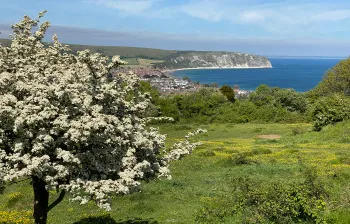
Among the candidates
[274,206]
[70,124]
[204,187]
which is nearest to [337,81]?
[204,187]

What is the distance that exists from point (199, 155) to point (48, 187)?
1203 inches

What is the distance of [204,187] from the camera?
26781mm

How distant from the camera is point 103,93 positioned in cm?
1148

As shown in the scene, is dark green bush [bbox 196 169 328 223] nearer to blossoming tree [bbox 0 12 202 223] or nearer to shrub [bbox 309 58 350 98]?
blossoming tree [bbox 0 12 202 223]

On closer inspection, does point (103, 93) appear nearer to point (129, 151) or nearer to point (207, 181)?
point (129, 151)

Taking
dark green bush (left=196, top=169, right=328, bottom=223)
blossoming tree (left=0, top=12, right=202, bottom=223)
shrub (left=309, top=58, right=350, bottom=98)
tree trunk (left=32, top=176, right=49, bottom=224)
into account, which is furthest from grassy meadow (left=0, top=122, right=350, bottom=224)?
shrub (left=309, top=58, right=350, bottom=98)

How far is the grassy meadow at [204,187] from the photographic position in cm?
1970

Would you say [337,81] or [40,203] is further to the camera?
[337,81]

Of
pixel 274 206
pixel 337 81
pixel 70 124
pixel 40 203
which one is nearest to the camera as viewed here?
pixel 70 124

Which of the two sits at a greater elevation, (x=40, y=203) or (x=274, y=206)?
(x=40, y=203)

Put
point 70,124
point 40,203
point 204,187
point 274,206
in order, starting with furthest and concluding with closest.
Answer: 1. point 204,187
2. point 274,206
3. point 40,203
4. point 70,124

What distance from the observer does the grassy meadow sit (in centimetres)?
1970

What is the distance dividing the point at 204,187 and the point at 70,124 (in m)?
17.9

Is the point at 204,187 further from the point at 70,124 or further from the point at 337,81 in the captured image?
the point at 337,81
